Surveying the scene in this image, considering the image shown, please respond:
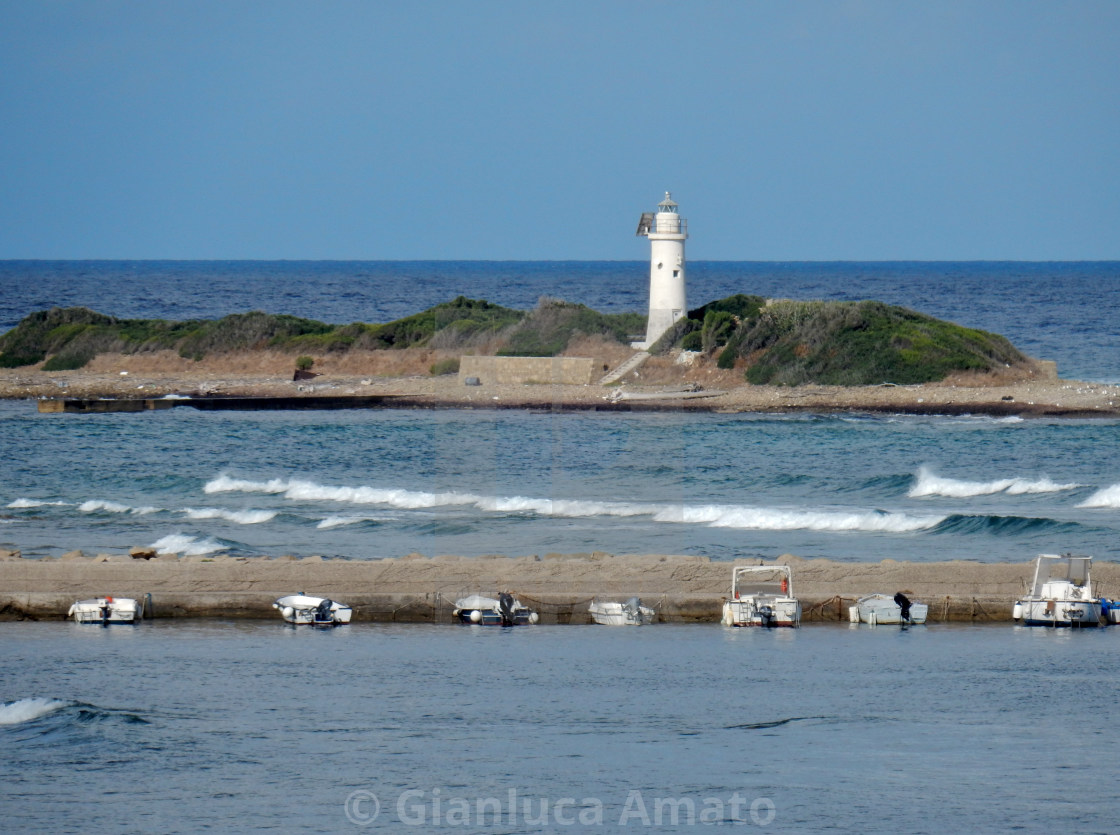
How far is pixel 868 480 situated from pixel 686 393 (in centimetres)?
1760

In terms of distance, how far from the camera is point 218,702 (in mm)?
17281

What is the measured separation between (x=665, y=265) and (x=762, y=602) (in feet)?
109

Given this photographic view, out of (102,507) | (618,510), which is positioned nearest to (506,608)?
(618,510)

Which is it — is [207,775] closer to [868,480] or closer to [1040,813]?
[1040,813]

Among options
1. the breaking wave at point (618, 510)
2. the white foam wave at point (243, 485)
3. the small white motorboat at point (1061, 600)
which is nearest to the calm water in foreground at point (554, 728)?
the small white motorboat at point (1061, 600)

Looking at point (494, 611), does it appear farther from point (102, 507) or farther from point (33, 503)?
point (33, 503)

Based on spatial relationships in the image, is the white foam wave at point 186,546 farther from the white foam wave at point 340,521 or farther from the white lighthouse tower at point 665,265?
the white lighthouse tower at point 665,265

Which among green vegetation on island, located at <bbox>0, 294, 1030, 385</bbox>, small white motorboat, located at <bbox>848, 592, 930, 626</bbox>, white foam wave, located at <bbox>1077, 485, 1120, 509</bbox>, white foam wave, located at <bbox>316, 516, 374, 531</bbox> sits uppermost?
green vegetation on island, located at <bbox>0, 294, 1030, 385</bbox>

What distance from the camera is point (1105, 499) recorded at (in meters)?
31.5

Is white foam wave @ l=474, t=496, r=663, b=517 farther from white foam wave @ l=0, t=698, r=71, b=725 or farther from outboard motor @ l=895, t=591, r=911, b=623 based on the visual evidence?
white foam wave @ l=0, t=698, r=71, b=725

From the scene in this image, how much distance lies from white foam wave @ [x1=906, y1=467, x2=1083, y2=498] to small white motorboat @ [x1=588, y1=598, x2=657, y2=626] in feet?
43.5

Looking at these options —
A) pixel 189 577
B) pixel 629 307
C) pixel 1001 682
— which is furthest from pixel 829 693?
pixel 629 307

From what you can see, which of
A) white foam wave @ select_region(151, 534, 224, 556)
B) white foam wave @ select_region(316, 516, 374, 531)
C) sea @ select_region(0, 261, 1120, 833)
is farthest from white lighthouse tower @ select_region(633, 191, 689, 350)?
white foam wave @ select_region(151, 534, 224, 556)

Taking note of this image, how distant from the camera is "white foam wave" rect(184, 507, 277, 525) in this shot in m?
29.5
